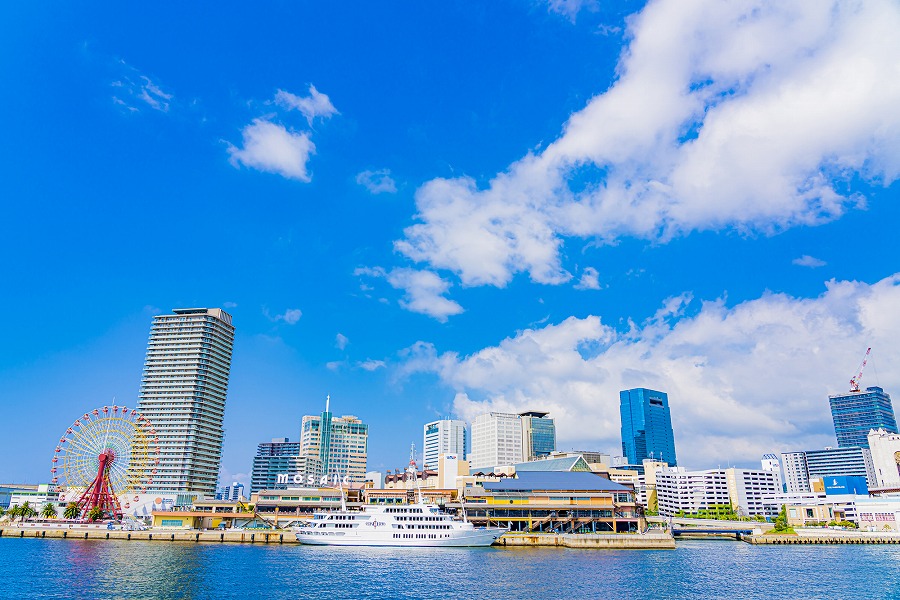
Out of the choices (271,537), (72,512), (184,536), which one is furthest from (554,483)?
(72,512)

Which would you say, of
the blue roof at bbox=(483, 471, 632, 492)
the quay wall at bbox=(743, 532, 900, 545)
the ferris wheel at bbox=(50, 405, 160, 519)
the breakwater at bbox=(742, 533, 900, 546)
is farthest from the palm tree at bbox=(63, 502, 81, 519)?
the quay wall at bbox=(743, 532, 900, 545)

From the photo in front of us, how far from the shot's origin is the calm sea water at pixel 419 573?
66.8 meters

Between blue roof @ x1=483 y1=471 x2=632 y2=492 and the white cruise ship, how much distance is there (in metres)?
34.3

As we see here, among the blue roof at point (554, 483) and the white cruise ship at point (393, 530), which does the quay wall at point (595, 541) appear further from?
the blue roof at point (554, 483)

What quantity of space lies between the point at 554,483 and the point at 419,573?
3328 inches

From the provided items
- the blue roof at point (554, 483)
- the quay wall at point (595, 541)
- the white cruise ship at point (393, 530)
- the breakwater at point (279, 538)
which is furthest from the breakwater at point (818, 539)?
the white cruise ship at point (393, 530)

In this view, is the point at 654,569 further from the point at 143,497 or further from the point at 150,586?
the point at 143,497

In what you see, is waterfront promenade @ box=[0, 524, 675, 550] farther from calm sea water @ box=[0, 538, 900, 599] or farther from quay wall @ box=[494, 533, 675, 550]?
calm sea water @ box=[0, 538, 900, 599]

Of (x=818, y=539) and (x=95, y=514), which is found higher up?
(x=95, y=514)

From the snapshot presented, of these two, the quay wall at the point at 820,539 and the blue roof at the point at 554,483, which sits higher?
the blue roof at the point at 554,483

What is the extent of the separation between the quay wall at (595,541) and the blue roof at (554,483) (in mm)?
28817

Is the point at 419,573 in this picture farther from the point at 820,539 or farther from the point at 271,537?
the point at 820,539

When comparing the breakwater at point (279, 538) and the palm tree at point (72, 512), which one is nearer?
the breakwater at point (279, 538)

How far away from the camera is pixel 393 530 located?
389 feet
